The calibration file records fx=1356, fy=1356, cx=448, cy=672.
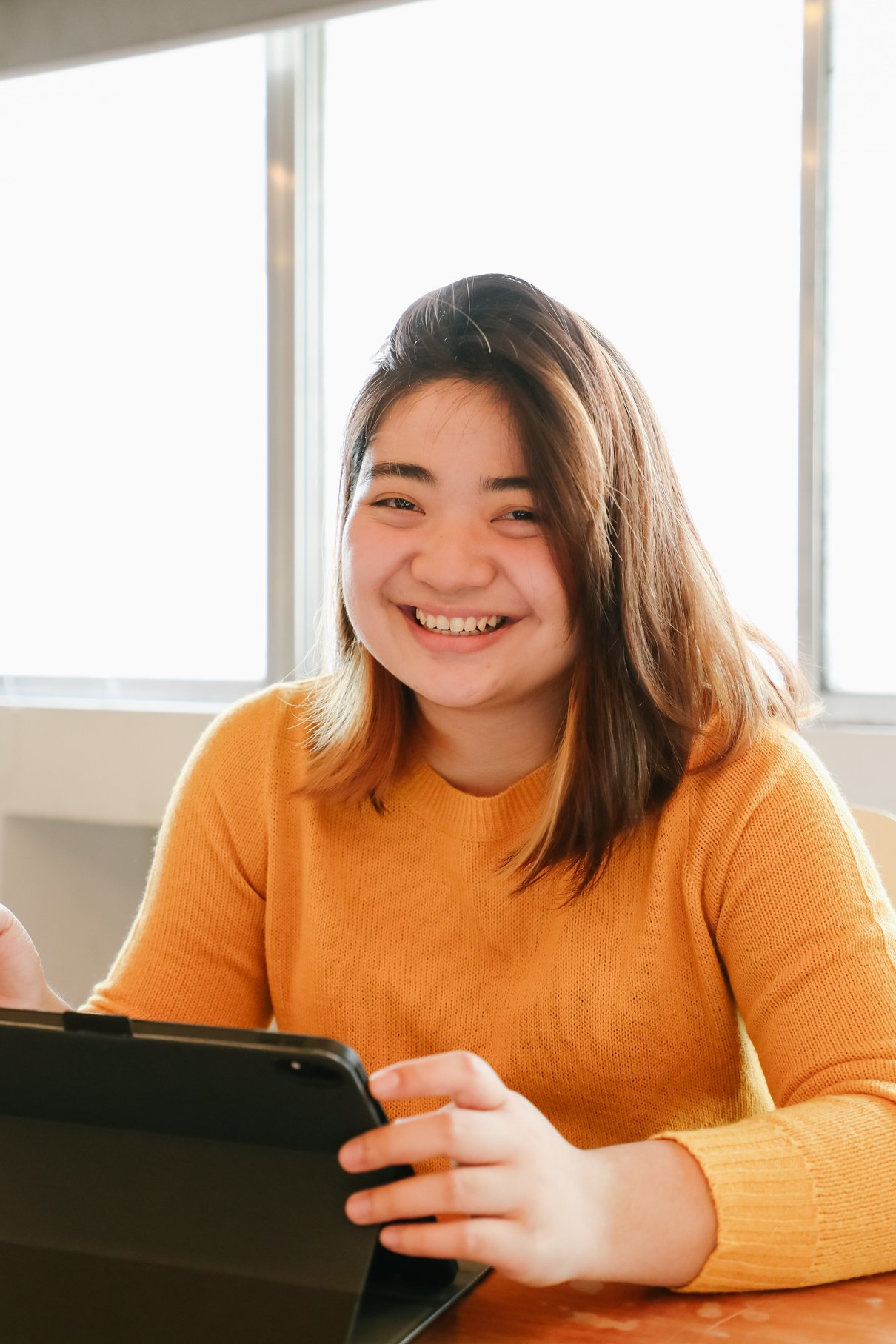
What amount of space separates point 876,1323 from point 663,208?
2181 mm

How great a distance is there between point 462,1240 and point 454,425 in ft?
1.96

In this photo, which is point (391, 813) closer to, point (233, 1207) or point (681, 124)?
point (233, 1207)

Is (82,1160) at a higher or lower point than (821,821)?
lower

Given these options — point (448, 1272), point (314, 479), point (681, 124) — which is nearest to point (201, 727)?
point (314, 479)

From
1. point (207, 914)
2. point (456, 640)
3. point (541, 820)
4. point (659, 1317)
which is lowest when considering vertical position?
point (659, 1317)

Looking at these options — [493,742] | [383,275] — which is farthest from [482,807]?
[383,275]

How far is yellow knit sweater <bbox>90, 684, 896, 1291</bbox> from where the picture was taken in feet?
2.70

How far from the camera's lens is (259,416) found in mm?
2922

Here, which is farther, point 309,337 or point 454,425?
point 309,337

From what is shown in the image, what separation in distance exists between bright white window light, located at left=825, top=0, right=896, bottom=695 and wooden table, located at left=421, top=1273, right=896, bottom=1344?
1742mm

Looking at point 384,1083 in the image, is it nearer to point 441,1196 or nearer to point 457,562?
→ point 441,1196

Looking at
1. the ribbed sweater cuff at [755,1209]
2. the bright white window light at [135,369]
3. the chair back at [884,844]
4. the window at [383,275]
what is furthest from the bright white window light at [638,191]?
the ribbed sweater cuff at [755,1209]

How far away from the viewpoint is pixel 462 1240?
673 millimetres

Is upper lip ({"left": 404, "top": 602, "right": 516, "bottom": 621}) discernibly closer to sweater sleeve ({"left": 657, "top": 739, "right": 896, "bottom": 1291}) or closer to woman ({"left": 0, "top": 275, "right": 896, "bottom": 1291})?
Answer: woman ({"left": 0, "top": 275, "right": 896, "bottom": 1291})
